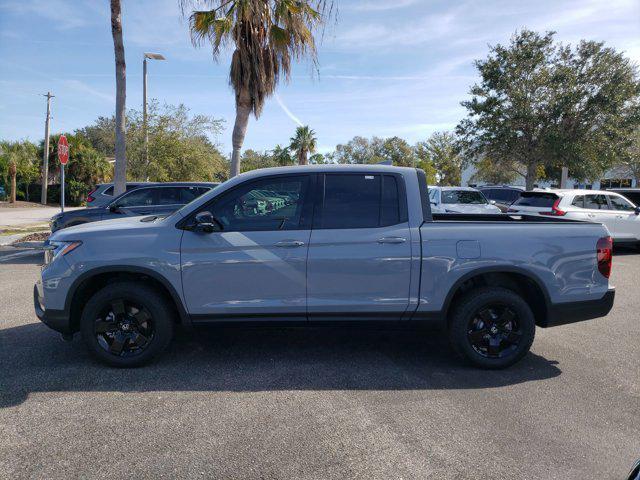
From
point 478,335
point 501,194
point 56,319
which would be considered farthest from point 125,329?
point 501,194

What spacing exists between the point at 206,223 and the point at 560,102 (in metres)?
21.8

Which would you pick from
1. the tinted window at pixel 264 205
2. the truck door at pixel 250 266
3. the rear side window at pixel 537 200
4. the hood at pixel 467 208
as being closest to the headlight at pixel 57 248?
the truck door at pixel 250 266

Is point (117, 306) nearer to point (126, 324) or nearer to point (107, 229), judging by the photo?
point (126, 324)

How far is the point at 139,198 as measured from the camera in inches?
438

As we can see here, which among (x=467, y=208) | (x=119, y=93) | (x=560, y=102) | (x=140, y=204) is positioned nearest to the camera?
(x=140, y=204)

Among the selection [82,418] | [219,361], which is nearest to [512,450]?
[219,361]

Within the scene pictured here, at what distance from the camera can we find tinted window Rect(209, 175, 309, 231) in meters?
4.33

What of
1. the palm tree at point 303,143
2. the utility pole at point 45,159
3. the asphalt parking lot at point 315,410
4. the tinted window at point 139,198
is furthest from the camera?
the palm tree at point 303,143

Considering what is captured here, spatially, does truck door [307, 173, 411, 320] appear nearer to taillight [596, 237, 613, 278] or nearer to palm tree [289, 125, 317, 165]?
taillight [596, 237, 613, 278]

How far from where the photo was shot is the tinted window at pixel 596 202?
41.2ft

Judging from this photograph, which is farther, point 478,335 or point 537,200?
point 537,200

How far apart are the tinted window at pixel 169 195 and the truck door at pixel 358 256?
7.61 metres

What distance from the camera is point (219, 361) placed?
15.1 ft

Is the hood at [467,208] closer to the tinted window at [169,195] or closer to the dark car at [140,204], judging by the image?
the dark car at [140,204]
